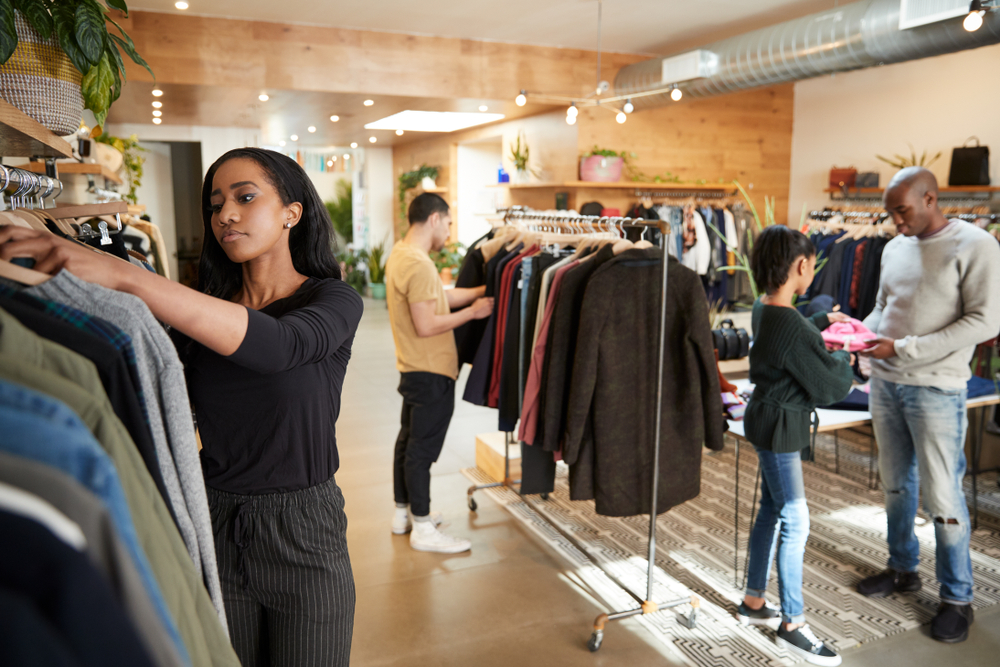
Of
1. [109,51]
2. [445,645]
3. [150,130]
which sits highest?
[150,130]

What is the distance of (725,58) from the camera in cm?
603

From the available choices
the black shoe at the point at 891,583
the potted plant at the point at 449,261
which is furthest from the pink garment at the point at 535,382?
the potted plant at the point at 449,261

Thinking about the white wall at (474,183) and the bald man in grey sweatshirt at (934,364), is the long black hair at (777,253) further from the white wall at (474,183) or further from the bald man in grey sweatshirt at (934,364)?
the white wall at (474,183)

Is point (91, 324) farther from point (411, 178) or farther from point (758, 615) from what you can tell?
point (411, 178)

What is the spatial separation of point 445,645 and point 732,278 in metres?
5.89

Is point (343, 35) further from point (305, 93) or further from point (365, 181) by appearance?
point (365, 181)

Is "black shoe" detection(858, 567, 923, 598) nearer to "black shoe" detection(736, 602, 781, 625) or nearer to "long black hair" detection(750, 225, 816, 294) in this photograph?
"black shoe" detection(736, 602, 781, 625)

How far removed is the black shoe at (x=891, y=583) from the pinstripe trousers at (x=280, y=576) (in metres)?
A: 2.50

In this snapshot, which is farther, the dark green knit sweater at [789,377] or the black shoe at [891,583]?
the black shoe at [891,583]

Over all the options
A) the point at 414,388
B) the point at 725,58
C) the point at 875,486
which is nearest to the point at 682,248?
the point at 725,58

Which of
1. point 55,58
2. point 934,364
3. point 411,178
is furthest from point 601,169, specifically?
point 55,58

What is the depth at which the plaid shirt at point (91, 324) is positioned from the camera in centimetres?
75

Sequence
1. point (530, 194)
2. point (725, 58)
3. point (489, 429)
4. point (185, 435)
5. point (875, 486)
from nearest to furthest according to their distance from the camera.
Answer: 1. point (185, 435)
2. point (875, 486)
3. point (489, 429)
4. point (725, 58)
5. point (530, 194)

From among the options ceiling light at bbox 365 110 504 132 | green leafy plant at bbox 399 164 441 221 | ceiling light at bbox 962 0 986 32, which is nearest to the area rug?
ceiling light at bbox 962 0 986 32
